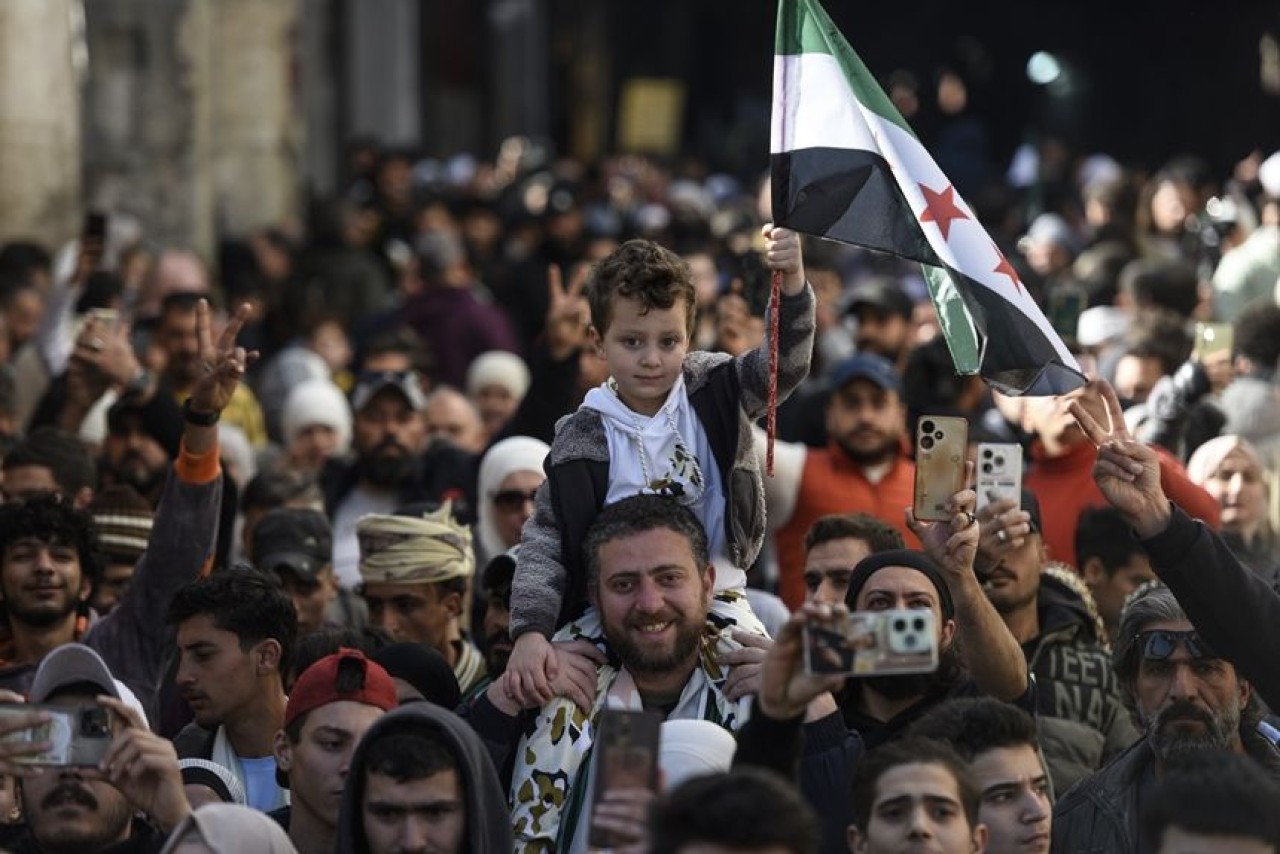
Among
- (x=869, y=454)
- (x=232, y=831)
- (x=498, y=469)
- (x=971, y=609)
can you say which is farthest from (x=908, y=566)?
(x=869, y=454)

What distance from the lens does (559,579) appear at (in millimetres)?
7609

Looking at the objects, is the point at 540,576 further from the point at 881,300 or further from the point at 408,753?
the point at 881,300

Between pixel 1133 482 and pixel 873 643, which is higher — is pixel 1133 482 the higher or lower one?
the higher one

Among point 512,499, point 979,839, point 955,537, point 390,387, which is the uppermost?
point 390,387

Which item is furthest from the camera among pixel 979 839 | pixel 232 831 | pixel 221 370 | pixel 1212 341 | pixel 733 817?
pixel 1212 341

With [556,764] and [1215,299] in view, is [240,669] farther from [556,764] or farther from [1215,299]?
[1215,299]

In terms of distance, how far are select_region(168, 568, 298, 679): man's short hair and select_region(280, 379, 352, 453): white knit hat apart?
458cm

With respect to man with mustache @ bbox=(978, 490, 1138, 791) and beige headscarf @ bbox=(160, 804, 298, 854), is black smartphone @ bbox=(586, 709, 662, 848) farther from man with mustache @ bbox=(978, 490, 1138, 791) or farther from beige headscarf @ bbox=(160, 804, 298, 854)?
man with mustache @ bbox=(978, 490, 1138, 791)

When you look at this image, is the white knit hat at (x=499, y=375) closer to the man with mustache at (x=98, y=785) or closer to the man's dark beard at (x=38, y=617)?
the man's dark beard at (x=38, y=617)

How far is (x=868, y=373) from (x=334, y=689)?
12.3ft

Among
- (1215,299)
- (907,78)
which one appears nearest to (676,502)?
(1215,299)

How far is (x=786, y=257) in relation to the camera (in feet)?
25.1

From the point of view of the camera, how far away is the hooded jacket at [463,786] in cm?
684

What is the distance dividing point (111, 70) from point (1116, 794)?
49.1ft
